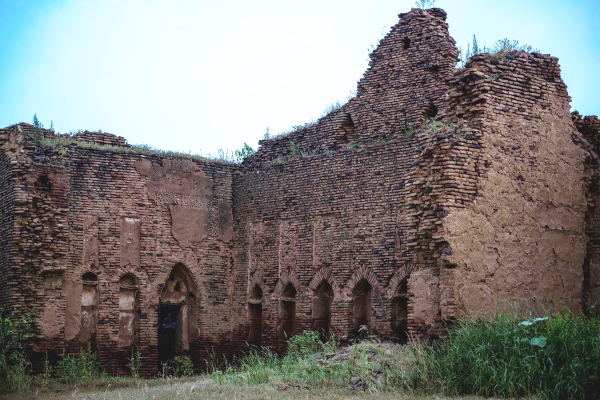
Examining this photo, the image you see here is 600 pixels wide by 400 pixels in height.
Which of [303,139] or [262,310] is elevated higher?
[303,139]

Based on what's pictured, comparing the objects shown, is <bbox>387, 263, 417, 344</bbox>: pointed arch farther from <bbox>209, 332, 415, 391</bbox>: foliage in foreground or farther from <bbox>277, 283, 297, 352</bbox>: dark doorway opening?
<bbox>209, 332, 415, 391</bbox>: foliage in foreground

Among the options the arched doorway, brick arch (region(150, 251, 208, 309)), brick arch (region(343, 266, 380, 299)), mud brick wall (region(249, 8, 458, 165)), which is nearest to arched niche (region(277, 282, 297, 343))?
brick arch (region(343, 266, 380, 299))

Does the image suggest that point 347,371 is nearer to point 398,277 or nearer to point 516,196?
point 516,196

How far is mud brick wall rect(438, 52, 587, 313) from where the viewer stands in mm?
12086

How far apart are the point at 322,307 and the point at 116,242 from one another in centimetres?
439

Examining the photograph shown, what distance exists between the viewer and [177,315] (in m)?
20.2

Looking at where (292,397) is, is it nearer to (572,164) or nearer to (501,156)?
(501,156)

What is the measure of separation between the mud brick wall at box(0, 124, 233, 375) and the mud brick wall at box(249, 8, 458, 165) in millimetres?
2807

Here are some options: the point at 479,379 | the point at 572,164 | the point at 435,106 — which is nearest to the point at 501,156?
the point at 572,164

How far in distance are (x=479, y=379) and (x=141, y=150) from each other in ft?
37.6

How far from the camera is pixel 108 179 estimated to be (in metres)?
19.1

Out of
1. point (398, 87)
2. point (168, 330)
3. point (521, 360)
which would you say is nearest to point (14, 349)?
point (168, 330)

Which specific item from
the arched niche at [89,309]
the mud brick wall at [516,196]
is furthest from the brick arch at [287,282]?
the mud brick wall at [516,196]

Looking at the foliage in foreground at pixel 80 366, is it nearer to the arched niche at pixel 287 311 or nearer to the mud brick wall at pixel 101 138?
the arched niche at pixel 287 311
